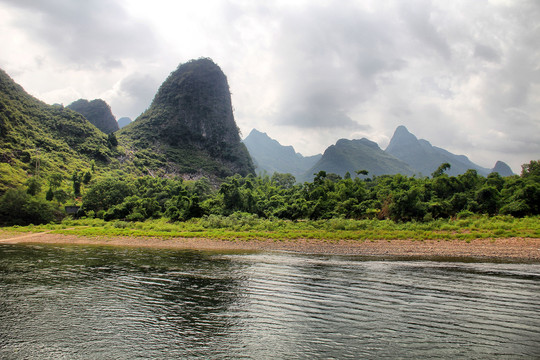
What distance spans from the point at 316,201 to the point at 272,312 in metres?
45.5

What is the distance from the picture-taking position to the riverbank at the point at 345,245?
2536 centimetres

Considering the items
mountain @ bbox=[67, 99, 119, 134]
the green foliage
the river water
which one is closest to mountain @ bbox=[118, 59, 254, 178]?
mountain @ bbox=[67, 99, 119, 134]

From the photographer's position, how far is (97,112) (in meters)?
185

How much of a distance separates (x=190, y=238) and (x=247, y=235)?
7.60 m

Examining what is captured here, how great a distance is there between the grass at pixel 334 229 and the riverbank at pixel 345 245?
145 cm

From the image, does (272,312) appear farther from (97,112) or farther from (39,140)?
(97,112)


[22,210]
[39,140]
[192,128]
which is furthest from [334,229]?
[192,128]

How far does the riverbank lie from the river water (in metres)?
5.22

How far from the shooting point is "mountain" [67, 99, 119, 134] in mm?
182000

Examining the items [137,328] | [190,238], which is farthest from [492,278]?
[190,238]

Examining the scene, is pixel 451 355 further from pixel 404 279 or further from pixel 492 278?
pixel 492 278

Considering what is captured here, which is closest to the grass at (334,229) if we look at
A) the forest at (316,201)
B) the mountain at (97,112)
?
the forest at (316,201)

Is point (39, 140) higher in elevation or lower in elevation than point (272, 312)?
higher

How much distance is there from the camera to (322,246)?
32094mm
